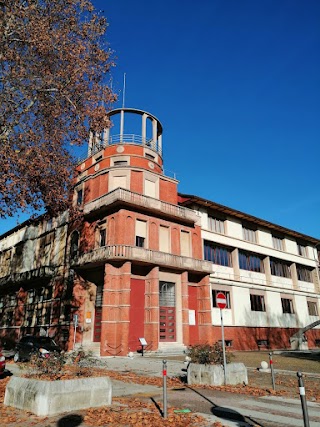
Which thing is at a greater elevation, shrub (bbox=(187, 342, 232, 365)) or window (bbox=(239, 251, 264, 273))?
window (bbox=(239, 251, 264, 273))

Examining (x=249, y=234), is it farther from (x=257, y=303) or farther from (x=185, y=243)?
(x=185, y=243)

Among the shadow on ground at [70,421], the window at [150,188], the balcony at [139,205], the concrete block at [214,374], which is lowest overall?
the shadow on ground at [70,421]

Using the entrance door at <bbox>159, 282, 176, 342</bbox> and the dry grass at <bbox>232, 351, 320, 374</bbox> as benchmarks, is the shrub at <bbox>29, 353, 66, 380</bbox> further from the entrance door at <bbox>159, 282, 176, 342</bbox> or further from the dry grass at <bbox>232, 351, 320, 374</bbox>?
the entrance door at <bbox>159, 282, 176, 342</bbox>

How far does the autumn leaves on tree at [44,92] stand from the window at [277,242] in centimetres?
2855

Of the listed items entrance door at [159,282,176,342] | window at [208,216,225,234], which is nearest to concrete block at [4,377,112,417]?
entrance door at [159,282,176,342]

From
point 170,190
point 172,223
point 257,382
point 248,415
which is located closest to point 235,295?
point 172,223

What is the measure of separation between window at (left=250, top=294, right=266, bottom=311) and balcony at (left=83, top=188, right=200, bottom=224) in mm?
10491

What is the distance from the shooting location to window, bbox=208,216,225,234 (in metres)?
32.5

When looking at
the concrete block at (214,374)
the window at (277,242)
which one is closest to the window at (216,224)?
the window at (277,242)

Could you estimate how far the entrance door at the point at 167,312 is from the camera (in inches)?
1022

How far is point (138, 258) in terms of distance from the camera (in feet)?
80.3

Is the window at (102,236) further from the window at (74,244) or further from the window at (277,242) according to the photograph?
the window at (277,242)

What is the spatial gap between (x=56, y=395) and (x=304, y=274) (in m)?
41.2

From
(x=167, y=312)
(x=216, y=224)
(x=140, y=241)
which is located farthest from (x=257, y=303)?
(x=140, y=241)
